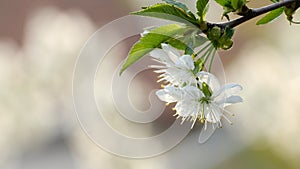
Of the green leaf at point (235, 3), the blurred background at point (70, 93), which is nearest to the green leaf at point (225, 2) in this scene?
the green leaf at point (235, 3)

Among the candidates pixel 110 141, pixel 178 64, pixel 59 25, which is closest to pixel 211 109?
pixel 178 64

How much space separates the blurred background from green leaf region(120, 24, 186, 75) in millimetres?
664

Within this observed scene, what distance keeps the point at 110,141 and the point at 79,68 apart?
0.57 ft

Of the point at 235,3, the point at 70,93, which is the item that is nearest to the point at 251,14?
the point at 235,3

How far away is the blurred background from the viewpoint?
44.0 inches

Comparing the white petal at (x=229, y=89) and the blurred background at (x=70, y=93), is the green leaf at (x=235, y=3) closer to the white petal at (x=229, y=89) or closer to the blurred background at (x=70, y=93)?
the white petal at (x=229, y=89)

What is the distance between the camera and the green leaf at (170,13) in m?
0.33

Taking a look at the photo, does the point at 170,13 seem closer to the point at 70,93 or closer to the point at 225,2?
the point at 225,2

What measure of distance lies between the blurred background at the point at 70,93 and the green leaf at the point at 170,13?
0.67 meters

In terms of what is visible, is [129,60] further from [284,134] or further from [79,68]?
[284,134]

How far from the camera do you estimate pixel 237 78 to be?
120cm

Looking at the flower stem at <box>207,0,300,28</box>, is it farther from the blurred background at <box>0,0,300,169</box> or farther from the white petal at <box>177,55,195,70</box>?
the blurred background at <box>0,0,300,169</box>

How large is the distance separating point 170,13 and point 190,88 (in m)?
0.05

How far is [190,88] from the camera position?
1.09ft
